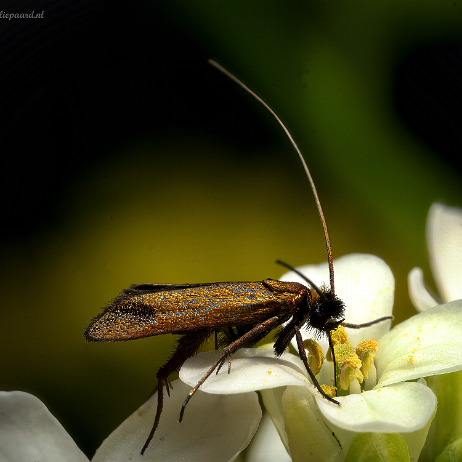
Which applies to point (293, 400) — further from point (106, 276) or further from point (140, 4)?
point (140, 4)

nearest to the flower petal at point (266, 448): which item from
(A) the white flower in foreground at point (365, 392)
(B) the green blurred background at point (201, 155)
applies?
(A) the white flower in foreground at point (365, 392)

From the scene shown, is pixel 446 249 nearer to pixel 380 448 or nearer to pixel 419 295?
pixel 419 295

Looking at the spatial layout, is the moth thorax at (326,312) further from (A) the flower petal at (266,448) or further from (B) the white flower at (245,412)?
(A) the flower petal at (266,448)

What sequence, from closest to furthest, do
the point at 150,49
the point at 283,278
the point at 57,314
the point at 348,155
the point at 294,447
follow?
1. the point at 294,447
2. the point at 283,278
3. the point at 57,314
4. the point at 150,49
5. the point at 348,155

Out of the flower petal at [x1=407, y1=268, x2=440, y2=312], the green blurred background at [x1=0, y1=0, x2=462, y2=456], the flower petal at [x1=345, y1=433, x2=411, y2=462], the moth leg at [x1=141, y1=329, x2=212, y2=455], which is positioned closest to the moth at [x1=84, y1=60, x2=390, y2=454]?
the moth leg at [x1=141, y1=329, x2=212, y2=455]

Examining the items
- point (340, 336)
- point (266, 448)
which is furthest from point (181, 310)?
point (266, 448)

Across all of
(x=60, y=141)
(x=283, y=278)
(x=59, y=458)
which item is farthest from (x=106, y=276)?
(x=59, y=458)
